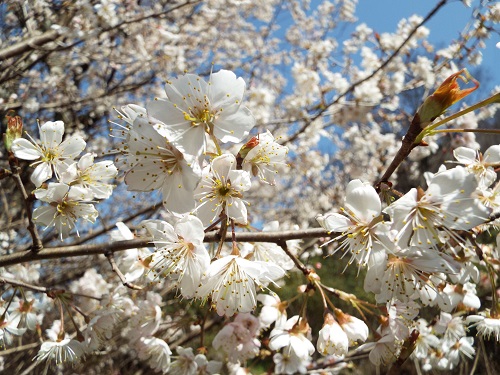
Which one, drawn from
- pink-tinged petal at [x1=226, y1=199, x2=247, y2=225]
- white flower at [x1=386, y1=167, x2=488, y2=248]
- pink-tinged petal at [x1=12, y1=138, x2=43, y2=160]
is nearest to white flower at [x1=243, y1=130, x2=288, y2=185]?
pink-tinged petal at [x1=226, y1=199, x2=247, y2=225]

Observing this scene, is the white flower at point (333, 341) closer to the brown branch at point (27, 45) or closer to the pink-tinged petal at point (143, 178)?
the pink-tinged petal at point (143, 178)

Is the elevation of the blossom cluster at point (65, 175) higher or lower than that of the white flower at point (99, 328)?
higher

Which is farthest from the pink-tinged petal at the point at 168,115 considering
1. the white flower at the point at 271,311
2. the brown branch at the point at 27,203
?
the white flower at the point at 271,311

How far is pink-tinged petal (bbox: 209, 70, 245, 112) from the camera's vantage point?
1.00m

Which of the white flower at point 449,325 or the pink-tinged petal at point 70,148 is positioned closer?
the pink-tinged petal at point 70,148

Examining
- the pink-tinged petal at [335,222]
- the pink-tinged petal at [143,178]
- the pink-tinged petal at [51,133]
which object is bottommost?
the pink-tinged petal at [51,133]

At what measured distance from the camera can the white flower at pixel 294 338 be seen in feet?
4.09

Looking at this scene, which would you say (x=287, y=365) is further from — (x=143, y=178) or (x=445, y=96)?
(x=445, y=96)

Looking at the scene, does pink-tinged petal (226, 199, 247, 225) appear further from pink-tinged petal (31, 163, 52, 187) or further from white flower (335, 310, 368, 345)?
pink-tinged petal (31, 163, 52, 187)

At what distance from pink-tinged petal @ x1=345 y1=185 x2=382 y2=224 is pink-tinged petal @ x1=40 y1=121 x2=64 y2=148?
3.11 ft

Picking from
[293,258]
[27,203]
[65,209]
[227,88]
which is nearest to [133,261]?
[65,209]

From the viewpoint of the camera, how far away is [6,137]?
122cm

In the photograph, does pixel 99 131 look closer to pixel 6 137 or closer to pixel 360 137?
pixel 360 137

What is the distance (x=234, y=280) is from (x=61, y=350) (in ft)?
2.70
